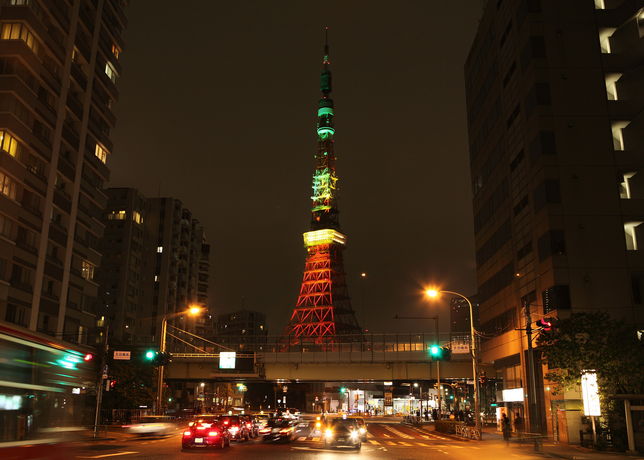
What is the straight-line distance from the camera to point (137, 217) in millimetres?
112312

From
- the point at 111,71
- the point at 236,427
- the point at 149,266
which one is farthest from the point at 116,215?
the point at 236,427

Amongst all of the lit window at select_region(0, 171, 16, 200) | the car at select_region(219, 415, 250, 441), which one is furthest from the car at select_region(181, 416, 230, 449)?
the lit window at select_region(0, 171, 16, 200)

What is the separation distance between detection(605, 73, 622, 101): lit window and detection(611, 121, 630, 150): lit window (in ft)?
7.21

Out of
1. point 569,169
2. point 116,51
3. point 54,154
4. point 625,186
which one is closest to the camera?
point 569,169

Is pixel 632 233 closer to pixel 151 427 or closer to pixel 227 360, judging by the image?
pixel 151 427

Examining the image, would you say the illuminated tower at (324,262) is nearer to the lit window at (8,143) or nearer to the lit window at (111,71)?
the lit window at (111,71)

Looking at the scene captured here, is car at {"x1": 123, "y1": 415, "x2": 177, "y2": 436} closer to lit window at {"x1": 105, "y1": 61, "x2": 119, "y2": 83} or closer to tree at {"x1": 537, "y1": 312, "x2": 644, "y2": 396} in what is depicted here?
tree at {"x1": 537, "y1": 312, "x2": 644, "y2": 396}

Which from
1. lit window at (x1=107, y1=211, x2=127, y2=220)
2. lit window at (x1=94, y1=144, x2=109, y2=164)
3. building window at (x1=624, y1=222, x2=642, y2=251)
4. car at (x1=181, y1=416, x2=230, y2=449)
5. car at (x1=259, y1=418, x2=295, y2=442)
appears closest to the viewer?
car at (x1=181, y1=416, x2=230, y2=449)

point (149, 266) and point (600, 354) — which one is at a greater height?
point (149, 266)

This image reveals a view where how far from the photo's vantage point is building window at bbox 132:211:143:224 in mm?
110800

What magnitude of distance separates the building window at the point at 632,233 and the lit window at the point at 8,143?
47.8 meters

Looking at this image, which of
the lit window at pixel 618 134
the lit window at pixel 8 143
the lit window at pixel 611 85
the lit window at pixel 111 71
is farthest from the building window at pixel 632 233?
the lit window at pixel 111 71

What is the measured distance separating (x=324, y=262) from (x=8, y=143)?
320 ft

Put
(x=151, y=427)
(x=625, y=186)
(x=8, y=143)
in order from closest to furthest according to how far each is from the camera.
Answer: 1. (x=151, y=427)
2. (x=625, y=186)
3. (x=8, y=143)
